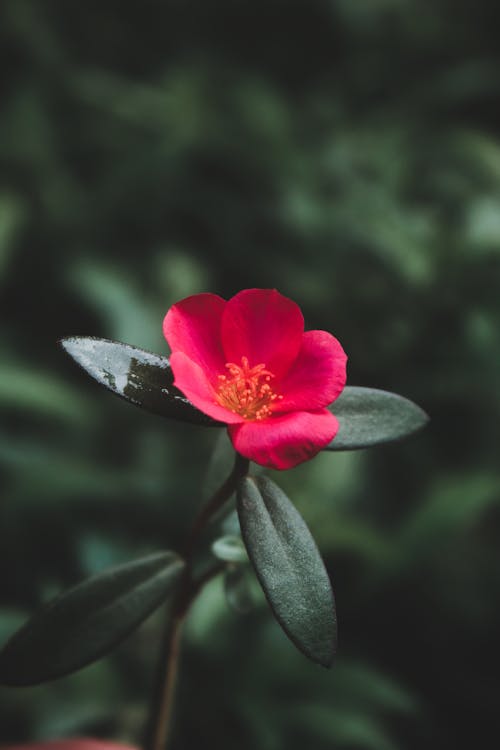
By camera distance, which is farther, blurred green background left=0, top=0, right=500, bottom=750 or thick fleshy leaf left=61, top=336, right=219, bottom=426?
blurred green background left=0, top=0, right=500, bottom=750

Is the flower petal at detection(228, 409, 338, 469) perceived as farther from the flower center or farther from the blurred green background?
the blurred green background

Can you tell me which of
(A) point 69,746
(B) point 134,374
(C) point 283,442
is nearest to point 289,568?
(C) point 283,442

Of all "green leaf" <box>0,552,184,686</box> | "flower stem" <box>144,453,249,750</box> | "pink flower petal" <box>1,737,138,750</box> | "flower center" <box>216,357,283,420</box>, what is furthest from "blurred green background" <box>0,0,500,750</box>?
"flower center" <box>216,357,283,420</box>

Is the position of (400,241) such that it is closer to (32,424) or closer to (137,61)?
(32,424)

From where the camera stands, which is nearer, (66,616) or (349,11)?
(66,616)

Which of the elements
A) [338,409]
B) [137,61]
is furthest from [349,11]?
[338,409]

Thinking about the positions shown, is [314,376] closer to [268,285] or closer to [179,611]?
[179,611]

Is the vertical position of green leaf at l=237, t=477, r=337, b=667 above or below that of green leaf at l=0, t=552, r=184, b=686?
above
